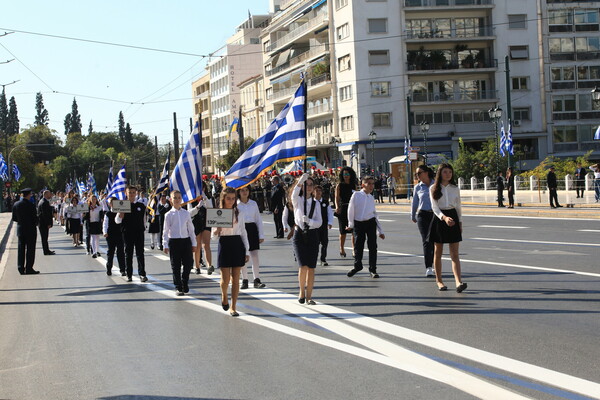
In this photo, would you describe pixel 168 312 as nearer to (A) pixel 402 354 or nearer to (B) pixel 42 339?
(B) pixel 42 339

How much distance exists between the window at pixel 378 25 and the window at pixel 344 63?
295 centimetres

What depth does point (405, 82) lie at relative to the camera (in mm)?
66500

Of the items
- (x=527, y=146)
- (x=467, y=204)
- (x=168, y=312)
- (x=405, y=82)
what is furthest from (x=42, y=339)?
(x=527, y=146)

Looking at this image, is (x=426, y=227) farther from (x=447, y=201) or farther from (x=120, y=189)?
(x=120, y=189)

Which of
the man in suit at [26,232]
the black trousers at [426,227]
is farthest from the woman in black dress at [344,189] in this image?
the man in suit at [26,232]

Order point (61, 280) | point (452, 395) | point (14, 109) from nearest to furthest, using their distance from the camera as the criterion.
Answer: point (452, 395), point (61, 280), point (14, 109)

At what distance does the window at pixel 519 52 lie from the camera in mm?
68000

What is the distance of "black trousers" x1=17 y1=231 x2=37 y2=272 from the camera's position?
18281 mm

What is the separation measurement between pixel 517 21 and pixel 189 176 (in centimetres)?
5822

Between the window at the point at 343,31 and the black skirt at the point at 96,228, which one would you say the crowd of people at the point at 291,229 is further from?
the window at the point at 343,31

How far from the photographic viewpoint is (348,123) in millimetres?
67750

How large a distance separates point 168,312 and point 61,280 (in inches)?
247

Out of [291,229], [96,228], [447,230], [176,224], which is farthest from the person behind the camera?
[96,228]

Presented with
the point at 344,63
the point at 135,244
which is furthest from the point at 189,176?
the point at 344,63
